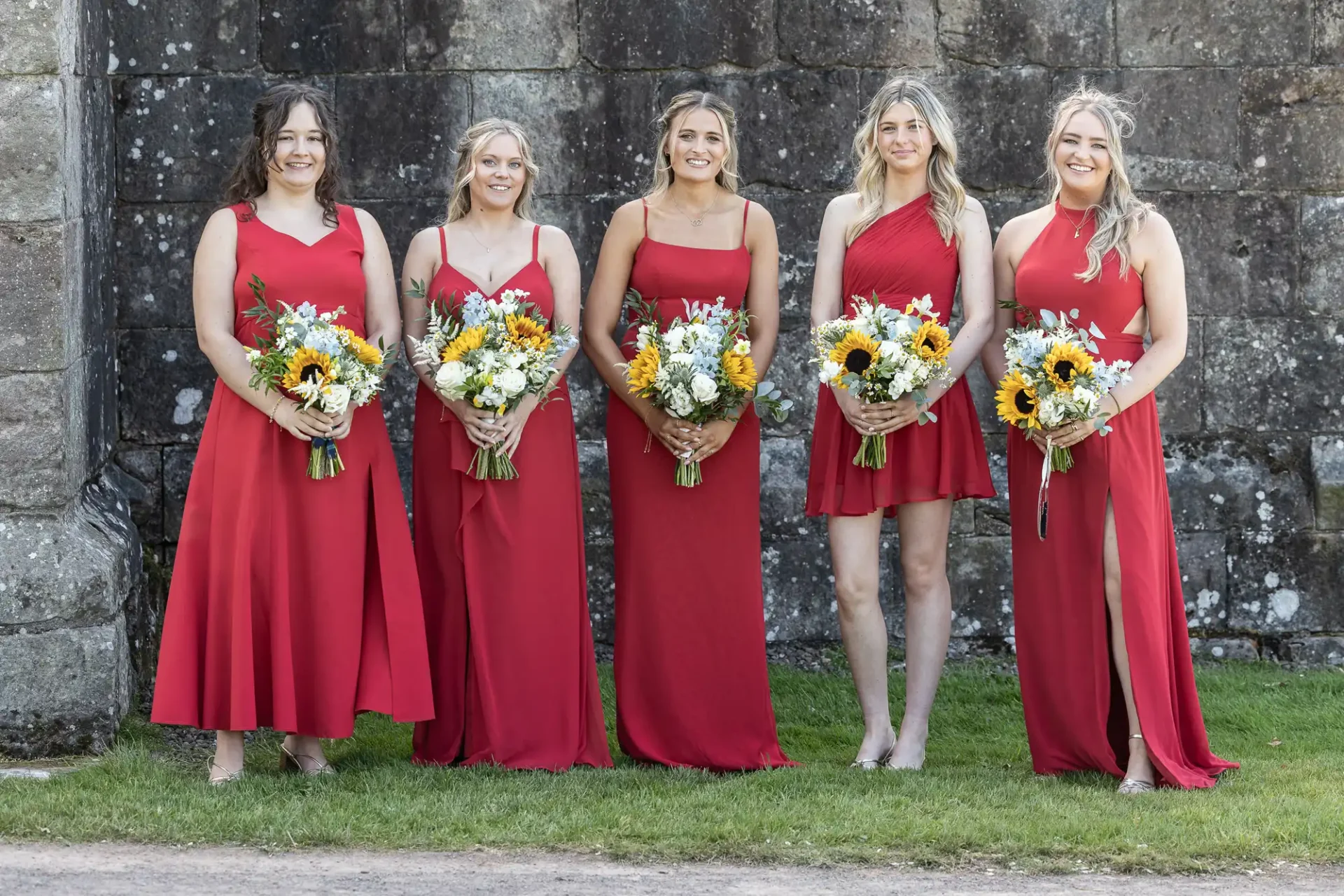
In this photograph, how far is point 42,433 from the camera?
6.02 metres

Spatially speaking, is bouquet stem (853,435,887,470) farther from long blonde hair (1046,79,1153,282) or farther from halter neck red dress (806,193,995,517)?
long blonde hair (1046,79,1153,282)

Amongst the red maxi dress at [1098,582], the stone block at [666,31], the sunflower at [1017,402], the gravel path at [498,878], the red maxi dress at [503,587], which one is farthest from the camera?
the stone block at [666,31]

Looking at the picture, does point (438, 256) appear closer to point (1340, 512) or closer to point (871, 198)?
point (871, 198)

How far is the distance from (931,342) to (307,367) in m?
2.05

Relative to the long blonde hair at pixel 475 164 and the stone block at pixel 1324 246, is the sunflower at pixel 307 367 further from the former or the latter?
the stone block at pixel 1324 246

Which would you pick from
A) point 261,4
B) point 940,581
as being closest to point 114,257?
point 261,4

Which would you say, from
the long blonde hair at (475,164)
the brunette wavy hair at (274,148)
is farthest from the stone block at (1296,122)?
the brunette wavy hair at (274,148)

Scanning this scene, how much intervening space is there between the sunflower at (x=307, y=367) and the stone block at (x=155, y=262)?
6.62 feet

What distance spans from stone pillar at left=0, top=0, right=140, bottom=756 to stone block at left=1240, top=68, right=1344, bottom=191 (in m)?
4.93

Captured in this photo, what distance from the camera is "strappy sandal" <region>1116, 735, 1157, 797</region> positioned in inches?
210

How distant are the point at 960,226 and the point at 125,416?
372cm

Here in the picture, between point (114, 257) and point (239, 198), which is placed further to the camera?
point (114, 257)

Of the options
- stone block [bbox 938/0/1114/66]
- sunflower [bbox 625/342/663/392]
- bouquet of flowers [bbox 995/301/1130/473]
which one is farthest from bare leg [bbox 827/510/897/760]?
stone block [bbox 938/0/1114/66]

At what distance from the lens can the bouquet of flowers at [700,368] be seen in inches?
219
